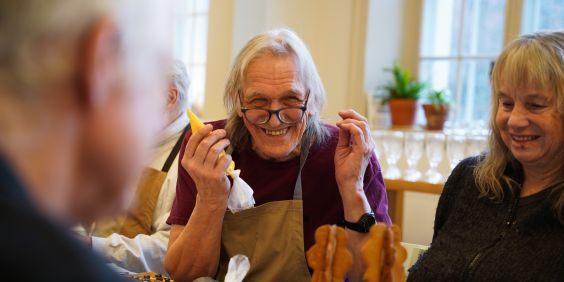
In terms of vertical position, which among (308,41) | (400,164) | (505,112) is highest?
(308,41)

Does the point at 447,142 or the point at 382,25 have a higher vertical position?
the point at 382,25

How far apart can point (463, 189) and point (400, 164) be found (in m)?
2.10

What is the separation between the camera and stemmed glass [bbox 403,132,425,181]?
385 centimetres

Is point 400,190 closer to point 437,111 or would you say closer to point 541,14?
point 437,111

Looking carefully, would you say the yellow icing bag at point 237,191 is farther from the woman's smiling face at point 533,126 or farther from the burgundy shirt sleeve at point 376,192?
the woman's smiling face at point 533,126

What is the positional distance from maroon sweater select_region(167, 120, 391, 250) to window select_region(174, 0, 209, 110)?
3.54 metres

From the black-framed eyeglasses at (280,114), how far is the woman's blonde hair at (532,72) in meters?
0.55

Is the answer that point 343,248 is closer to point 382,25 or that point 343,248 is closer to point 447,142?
point 447,142

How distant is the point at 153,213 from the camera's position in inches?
91.8

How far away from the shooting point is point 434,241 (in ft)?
6.12

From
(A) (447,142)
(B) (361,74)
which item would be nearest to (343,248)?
(A) (447,142)

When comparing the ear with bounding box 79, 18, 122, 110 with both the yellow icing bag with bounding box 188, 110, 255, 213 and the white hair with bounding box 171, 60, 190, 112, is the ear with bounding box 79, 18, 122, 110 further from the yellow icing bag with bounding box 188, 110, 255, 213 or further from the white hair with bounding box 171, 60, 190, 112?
the white hair with bounding box 171, 60, 190, 112

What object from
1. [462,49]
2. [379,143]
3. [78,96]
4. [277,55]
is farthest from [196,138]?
[462,49]

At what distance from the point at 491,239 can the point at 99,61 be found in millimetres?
1439
